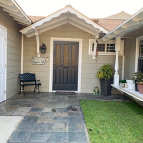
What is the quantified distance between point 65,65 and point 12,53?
200 cm

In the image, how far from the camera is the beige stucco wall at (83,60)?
210 inches

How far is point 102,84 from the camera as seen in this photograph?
5.18 m

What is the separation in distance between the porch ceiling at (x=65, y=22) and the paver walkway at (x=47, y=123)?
246 cm

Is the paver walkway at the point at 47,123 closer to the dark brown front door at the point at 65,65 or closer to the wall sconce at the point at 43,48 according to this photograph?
the dark brown front door at the point at 65,65

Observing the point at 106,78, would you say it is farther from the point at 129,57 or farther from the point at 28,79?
the point at 28,79

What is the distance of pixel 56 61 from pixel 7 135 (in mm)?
3603

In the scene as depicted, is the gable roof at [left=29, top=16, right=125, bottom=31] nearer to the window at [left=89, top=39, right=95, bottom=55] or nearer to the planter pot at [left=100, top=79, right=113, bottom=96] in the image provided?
the window at [left=89, top=39, right=95, bottom=55]

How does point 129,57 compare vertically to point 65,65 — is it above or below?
above

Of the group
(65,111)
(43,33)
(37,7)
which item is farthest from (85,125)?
(37,7)

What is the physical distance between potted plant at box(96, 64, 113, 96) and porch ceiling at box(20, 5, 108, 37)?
4.45ft

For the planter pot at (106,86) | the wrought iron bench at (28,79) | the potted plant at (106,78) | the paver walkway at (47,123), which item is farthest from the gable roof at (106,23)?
the paver walkway at (47,123)

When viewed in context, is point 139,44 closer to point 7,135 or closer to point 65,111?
point 65,111

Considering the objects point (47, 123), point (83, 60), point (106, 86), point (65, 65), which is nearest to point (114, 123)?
point (47, 123)

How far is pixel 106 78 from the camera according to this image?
16.3ft
